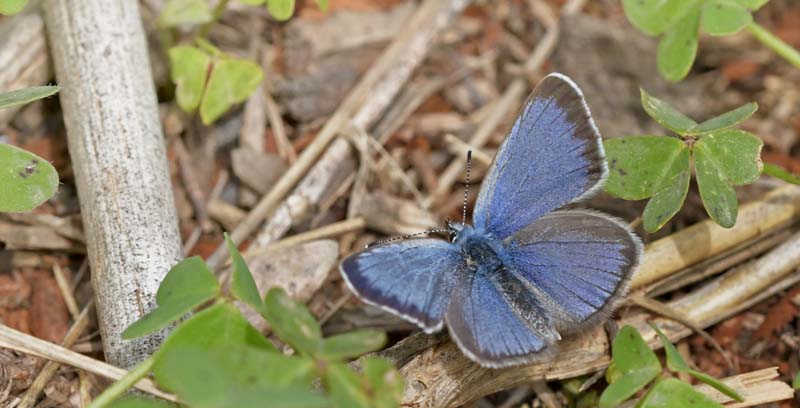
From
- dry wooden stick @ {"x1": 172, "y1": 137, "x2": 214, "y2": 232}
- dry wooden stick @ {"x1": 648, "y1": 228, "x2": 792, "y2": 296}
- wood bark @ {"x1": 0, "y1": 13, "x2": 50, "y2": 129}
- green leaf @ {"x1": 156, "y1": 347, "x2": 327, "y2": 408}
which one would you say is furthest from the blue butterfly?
wood bark @ {"x1": 0, "y1": 13, "x2": 50, "y2": 129}

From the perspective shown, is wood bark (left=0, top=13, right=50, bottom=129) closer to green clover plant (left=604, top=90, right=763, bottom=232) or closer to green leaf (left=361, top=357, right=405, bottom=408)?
green leaf (left=361, top=357, right=405, bottom=408)

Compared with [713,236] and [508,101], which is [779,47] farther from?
[508,101]

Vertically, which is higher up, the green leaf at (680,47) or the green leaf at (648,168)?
the green leaf at (680,47)

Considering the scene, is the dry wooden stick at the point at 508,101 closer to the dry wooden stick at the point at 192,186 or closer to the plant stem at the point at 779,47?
the dry wooden stick at the point at 192,186

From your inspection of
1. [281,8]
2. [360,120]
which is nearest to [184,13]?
[281,8]

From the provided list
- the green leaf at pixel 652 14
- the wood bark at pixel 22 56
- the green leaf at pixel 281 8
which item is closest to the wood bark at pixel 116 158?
the wood bark at pixel 22 56

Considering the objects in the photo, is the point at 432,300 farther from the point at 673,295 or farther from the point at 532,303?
the point at 673,295
